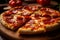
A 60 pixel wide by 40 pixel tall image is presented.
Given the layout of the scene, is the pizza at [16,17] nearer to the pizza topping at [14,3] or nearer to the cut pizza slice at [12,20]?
the cut pizza slice at [12,20]

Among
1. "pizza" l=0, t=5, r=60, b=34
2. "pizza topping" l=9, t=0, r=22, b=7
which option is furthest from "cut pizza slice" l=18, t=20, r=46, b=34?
"pizza topping" l=9, t=0, r=22, b=7

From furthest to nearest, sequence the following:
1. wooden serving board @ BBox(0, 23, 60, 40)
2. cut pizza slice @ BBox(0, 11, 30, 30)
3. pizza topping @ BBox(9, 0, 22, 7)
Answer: pizza topping @ BBox(9, 0, 22, 7) < cut pizza slice @ BBox(0, 11, 30, 30) < wooden serving board @ BBox(0, 23, 60, 40)

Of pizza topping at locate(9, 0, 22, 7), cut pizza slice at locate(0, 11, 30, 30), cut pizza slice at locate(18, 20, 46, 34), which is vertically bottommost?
cut pizza slice at locate(18, 20, 46, 34)

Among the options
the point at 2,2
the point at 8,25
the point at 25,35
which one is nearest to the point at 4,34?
the point at 8,25

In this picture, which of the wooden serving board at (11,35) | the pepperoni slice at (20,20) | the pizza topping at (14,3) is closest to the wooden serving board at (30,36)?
the wooden serving board at (11,35)

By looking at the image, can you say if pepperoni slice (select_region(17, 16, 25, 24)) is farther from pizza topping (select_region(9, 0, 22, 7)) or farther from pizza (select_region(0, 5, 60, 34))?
pizza topping (select_region(9, 0, 22, 7))

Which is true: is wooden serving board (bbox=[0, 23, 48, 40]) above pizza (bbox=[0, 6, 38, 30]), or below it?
below

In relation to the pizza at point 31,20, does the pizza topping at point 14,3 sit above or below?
above

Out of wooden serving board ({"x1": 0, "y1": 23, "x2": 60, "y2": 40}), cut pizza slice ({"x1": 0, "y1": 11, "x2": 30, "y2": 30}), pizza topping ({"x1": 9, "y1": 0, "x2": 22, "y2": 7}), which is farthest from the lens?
pizza topping ({"x1": 9, "y1": 0, "x2": 22, "y2": 7})
